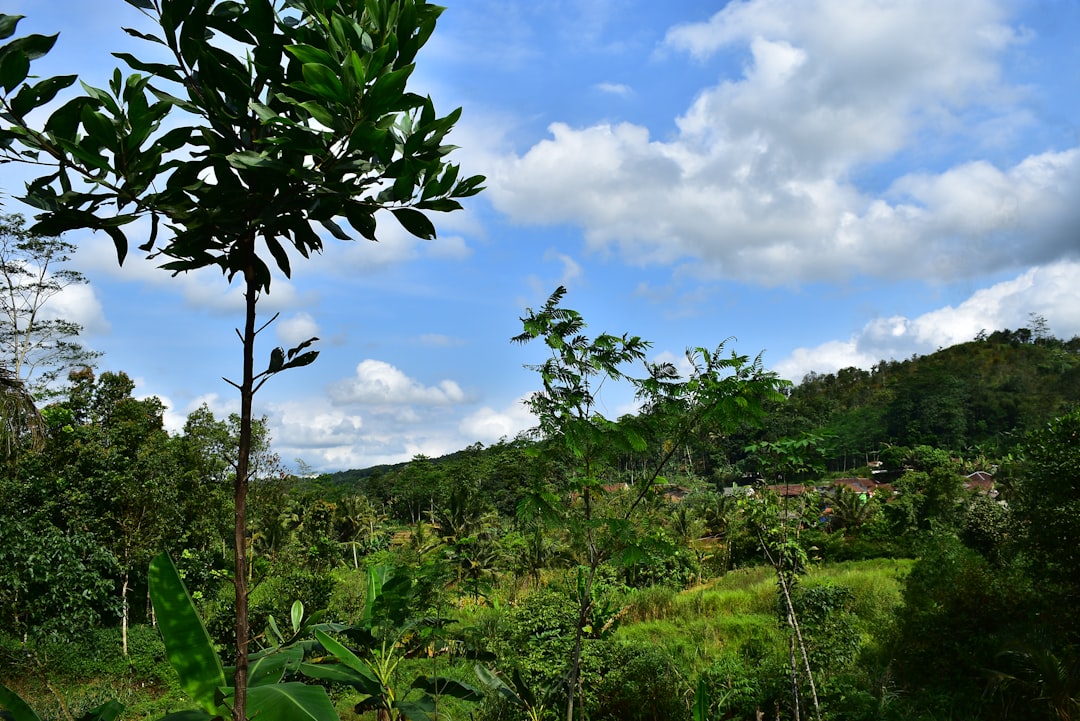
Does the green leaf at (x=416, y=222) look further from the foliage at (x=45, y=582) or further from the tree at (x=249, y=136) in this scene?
the foliage at (x=45, y=582)

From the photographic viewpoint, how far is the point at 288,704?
1.62 meters

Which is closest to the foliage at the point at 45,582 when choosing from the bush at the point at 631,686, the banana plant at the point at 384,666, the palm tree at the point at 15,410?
the palm tree at the point at 15,410

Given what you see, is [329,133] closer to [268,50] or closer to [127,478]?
[268,50]

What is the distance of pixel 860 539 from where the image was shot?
1850 cm

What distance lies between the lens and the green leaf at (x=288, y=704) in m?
1.59

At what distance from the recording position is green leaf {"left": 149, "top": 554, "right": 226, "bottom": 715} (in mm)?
1715


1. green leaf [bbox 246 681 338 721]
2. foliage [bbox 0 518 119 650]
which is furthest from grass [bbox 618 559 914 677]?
foliage [bbox 0 518 119 650]

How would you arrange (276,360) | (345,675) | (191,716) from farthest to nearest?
(345,675) → (191,716) → (276,360)

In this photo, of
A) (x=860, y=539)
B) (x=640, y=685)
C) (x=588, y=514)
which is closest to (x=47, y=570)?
(x=640, y=685)

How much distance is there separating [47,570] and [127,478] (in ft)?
7.94

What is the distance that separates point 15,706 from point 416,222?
151 cm

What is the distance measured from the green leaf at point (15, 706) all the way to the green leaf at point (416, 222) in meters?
1.40

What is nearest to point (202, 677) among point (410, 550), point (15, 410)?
point (15, 410)

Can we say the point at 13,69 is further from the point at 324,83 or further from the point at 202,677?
the point at 202,677
